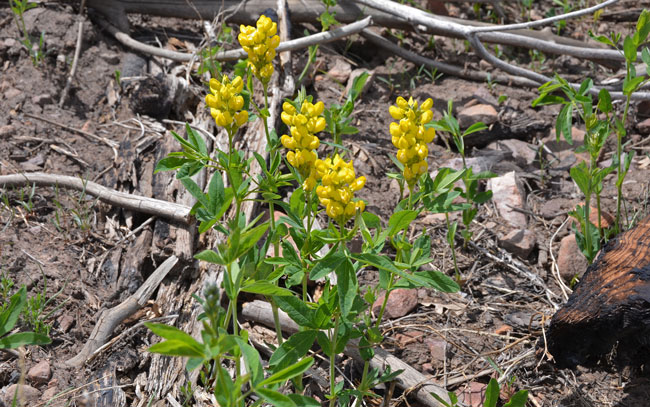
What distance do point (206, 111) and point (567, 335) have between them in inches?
97.5

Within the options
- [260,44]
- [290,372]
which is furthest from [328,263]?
[260,44]

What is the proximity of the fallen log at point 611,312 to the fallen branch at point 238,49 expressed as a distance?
228cm

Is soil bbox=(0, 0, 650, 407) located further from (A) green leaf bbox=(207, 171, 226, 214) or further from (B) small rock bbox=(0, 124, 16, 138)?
(A) green leaf bbox=(207, 171, 226, 214)

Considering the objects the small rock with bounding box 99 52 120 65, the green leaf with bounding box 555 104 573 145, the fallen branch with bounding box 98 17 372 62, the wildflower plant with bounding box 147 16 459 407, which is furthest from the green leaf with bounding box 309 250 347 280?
the small rock with bounding box 99 52 120 65

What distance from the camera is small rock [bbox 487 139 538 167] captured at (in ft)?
13.1

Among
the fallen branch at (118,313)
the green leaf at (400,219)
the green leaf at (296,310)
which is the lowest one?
the fallen branch at (118,313)

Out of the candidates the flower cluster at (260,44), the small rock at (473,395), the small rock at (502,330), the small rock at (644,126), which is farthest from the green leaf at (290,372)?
the small rock at (644,126)

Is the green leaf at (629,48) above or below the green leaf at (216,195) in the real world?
above

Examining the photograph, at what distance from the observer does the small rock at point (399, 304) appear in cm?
301

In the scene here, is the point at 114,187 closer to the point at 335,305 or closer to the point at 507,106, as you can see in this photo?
the point at 335,305

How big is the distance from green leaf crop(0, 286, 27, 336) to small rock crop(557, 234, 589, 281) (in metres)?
2.47

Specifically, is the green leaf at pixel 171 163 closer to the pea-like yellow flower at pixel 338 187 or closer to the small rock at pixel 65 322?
the pea-like yellow flower at pixel 338 187

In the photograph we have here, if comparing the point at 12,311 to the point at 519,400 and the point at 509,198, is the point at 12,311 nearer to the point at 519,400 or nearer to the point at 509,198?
the point at 519,400

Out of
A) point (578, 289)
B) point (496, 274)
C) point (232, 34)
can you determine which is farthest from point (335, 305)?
point (232, 34)
